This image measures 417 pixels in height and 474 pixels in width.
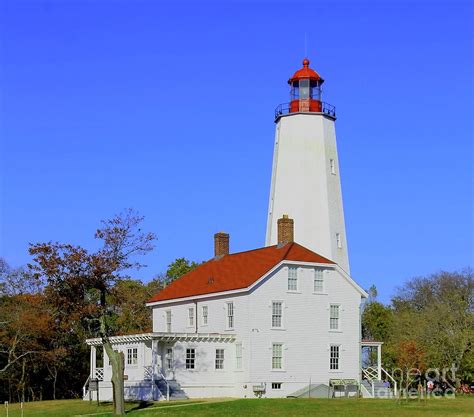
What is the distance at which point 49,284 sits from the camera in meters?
38.4

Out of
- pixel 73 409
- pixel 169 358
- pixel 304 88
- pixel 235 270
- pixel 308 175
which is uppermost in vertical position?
pixel 304 88

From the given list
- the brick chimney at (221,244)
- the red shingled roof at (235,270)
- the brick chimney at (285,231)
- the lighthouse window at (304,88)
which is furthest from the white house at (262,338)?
the lighthouse window at (304,88)

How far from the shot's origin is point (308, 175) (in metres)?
55.4

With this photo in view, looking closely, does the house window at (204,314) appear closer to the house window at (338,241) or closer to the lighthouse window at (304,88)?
the house window at (338,241)

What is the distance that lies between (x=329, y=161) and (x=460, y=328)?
16.1m

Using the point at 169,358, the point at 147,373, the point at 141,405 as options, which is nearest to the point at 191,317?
the point at 169,358

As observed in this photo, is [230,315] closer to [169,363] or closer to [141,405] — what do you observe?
[169,363]

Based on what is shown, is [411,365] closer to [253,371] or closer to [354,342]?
[354,342]

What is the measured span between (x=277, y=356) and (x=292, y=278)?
4.19 meters

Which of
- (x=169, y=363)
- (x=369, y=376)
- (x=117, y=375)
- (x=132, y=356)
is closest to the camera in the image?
(x=117, y=375)

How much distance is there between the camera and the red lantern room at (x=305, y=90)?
56.9 m

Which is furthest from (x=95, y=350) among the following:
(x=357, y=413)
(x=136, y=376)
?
(x=357, y=413)

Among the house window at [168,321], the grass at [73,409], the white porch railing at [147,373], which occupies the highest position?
the house window at [168,321]

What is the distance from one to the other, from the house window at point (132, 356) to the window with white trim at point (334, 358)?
10.4 metres
